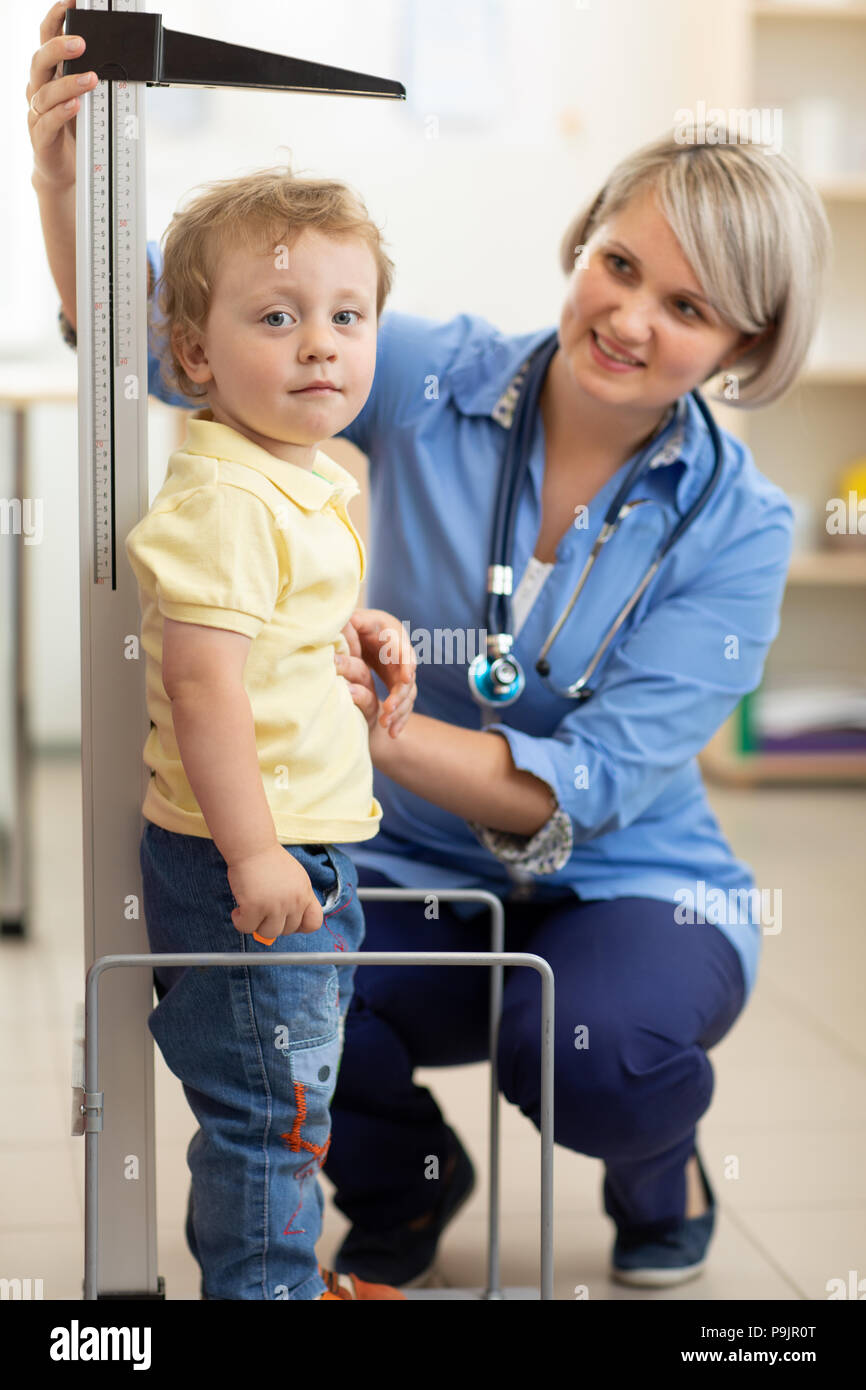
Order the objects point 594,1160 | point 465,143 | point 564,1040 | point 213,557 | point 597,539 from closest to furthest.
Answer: point 213,557 < point 564,1040 < point 597,539 < point 594,1160 < point 465,143

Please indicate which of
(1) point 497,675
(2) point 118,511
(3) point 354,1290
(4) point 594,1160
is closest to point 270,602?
(2) point 118,511

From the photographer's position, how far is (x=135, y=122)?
96 cm

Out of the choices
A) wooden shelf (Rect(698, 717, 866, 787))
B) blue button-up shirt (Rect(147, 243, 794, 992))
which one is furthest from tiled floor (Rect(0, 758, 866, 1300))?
wooden shelf (Rect(698, 717, 866, 787))

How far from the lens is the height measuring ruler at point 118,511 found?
0.95 metres

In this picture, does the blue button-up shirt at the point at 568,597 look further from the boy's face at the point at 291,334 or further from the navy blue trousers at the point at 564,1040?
the boy's face at the point at 291,334

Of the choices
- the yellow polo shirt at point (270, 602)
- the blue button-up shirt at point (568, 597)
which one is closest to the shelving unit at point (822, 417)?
the blue button-up shirt at point (568, 597)

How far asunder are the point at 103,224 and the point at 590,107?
9.72 feet

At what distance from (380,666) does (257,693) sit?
0.60 ft

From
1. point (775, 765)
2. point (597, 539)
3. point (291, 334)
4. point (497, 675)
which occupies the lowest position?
point (775, 765)

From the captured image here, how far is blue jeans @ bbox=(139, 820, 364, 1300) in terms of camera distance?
0.95 meters

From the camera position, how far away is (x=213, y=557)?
878 mm

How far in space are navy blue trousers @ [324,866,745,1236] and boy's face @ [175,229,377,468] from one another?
54cm

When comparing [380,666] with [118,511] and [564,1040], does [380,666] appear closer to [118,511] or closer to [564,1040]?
[118,511]

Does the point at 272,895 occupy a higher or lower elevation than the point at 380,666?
lower
